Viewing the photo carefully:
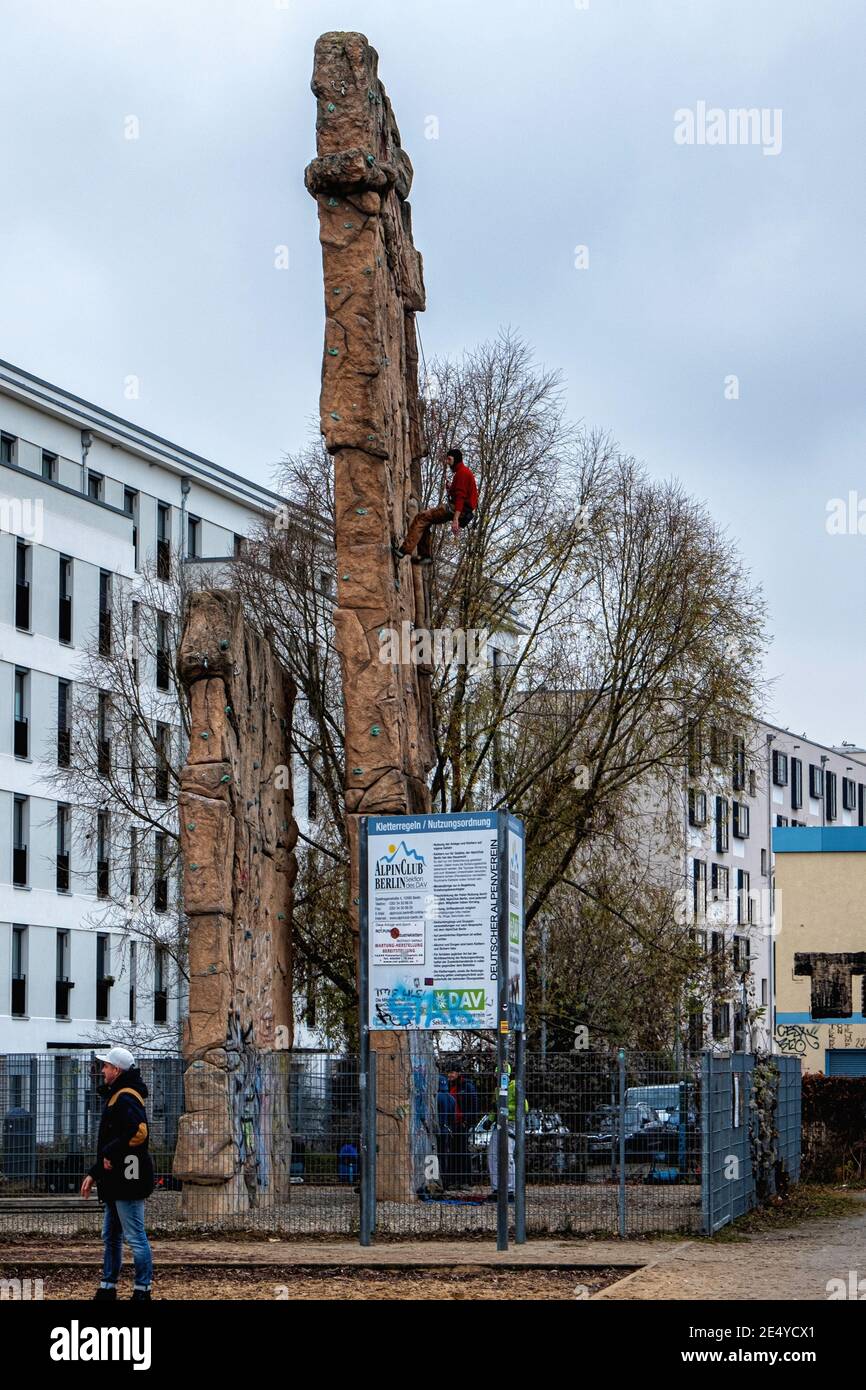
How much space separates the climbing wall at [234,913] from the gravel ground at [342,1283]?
4272 millimetres

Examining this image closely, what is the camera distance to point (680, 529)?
111 ft

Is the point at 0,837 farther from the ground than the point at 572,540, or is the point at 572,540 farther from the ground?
the point at 572,540

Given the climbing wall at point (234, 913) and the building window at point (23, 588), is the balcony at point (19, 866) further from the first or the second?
the climbing wall at point (234, 913)

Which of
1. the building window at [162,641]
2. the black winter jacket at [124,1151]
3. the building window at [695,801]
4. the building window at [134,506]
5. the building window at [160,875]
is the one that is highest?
the building window at [134,506]

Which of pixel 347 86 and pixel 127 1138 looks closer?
pixel 127 1138

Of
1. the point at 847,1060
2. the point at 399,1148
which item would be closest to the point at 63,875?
the point at 847,1060

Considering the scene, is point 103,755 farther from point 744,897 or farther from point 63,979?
point 744,897

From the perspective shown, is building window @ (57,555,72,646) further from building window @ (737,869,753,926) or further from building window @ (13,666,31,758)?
building window @ (737,869,753,926)

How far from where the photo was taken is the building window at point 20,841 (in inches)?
1948

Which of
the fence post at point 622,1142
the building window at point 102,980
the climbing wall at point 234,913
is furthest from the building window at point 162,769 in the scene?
the fence post at point 622,1142

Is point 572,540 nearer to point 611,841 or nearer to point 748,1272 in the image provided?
point 611,841
